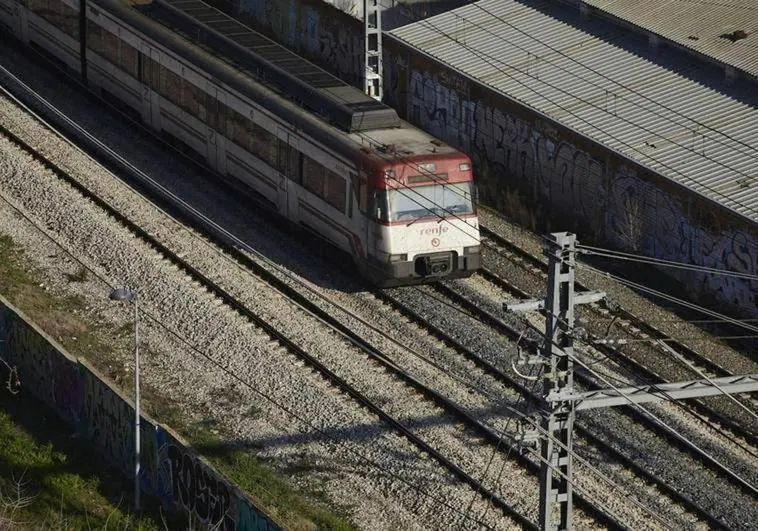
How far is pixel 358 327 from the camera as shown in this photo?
1233 inches

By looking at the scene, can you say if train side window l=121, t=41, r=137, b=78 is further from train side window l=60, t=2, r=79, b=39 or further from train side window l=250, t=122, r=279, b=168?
train side window l=250, t=122, r=279, b=168

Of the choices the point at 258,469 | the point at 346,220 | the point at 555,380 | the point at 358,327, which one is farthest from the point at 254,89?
the point at 555,380

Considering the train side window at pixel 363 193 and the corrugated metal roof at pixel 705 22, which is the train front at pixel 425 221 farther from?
the corrugated metal roof at pixel 705 22

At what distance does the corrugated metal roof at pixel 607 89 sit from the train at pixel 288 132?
5.37m

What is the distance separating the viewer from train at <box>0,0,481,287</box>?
31562 mm

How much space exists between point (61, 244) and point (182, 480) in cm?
1050

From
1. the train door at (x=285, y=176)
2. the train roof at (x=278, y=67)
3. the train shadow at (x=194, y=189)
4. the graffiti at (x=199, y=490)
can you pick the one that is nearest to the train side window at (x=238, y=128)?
the train roof at (x=278, y=67)

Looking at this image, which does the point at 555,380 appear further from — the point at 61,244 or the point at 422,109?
the point at 422,109

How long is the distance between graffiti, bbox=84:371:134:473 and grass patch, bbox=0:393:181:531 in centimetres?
27

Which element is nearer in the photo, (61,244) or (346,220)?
(346,220)

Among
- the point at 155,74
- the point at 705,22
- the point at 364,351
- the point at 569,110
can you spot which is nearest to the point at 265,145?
the point at 155,74

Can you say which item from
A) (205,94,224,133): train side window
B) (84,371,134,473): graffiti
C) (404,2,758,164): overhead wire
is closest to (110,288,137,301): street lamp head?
(84,371,134,473): graffiti

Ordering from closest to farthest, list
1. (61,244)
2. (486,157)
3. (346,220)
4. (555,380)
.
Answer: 1. (555,380)
2. (346,220)
3. (61,244)
4. (486,157)

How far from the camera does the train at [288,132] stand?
31562mm
